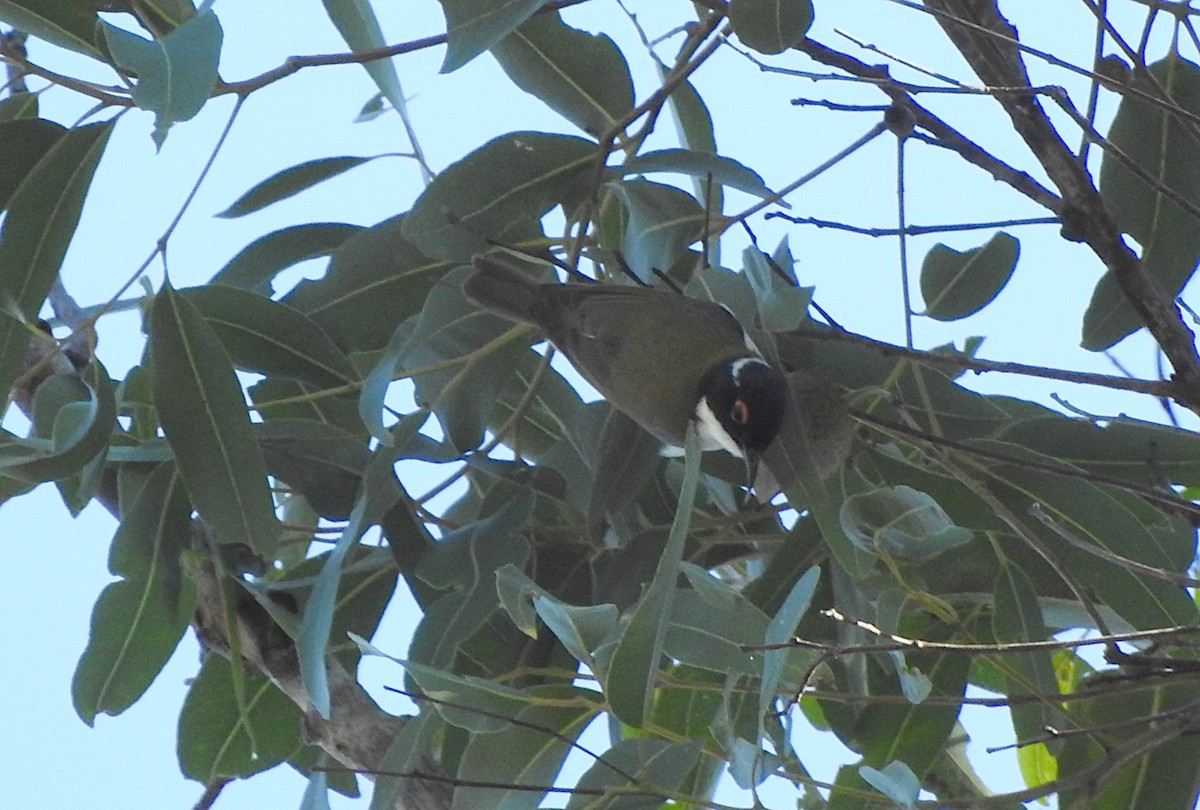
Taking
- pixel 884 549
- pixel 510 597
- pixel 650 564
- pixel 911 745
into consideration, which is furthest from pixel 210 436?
pixel 911 745

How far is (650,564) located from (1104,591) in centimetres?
69

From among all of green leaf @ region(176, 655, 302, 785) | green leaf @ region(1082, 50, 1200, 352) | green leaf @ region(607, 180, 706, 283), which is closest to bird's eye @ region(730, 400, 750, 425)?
green leaf @ region(607, 180, 706, 283)

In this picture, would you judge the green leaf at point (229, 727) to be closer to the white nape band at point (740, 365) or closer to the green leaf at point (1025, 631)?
the white nape band at point (740, 365)

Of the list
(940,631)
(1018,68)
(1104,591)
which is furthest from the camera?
(940,631)

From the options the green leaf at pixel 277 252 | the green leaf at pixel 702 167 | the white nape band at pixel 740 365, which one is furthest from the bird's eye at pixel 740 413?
the green leaf at pixel 277 252

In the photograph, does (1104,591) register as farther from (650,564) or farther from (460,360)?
(460,360)

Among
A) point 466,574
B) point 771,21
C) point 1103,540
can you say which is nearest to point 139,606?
point 466,574

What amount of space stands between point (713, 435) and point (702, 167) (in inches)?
23.3

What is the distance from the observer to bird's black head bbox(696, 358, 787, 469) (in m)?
2.22

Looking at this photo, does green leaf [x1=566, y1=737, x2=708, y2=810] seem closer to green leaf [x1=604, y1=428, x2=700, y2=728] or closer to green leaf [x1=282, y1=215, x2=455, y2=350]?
green leaf [x1=604, y1=428, x2=700, y2=728]

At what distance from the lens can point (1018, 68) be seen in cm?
175

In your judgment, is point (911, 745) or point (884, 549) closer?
point (884, 549)

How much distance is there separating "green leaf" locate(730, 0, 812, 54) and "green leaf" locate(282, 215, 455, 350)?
0.72m

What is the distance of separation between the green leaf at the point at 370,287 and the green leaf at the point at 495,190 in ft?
0.44
